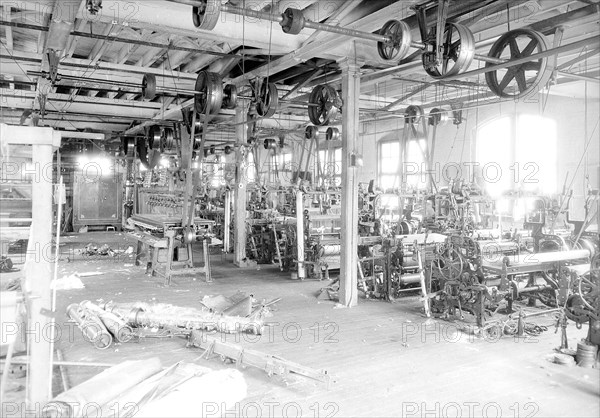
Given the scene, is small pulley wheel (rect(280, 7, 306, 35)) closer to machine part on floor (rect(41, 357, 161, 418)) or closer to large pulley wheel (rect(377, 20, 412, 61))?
large pulley wheel (rect(377, 20, 412, 61))

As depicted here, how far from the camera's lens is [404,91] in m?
A: 10.1

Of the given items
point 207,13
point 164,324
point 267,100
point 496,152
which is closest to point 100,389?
point 164,324

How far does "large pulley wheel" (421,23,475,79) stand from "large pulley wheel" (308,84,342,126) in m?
2.44

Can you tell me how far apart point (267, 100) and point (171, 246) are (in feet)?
9.14

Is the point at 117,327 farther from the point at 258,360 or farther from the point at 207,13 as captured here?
the point at 207,13

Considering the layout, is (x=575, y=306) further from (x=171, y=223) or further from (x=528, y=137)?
(x=528, y=137)

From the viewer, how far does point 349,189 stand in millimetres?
6520

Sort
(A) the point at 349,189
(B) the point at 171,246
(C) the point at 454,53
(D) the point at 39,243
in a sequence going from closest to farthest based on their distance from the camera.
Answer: (D) the point at 39,243 < (C) the point at 454,53 < (A) the point at 349,189 < (B) the point at 171,246

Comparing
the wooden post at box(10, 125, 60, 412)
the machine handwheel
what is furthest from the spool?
the wooden post at box(10, 125, 60, 412)

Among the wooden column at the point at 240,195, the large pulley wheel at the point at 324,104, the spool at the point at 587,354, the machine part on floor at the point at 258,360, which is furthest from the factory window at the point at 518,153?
the machine part on floor at the point at 258,360

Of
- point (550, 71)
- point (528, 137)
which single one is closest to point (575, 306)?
point (550, 71)

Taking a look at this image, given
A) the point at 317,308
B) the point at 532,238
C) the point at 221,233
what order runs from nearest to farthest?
the point at 317,308, the point at 532,238, the point at 221,233

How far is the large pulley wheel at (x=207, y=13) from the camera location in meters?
3.45

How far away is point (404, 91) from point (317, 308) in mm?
5609
